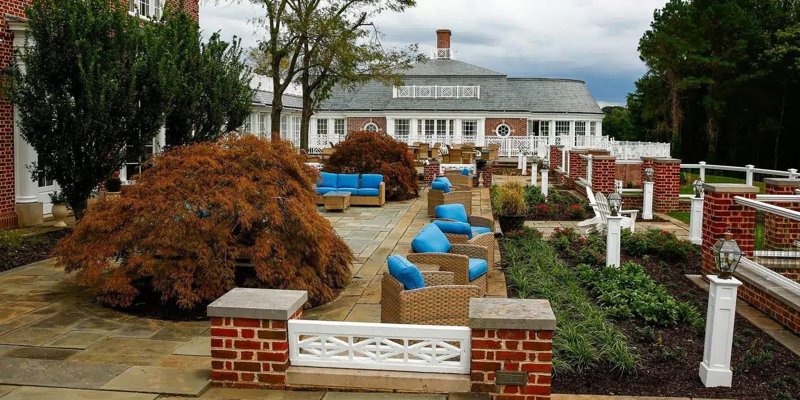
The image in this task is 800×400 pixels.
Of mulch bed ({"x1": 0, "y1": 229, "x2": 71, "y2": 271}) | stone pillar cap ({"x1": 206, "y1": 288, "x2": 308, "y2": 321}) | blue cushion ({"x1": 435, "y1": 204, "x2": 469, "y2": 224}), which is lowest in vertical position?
mulch bed ({"x1": 0, "y1": 229, "x2": 71, "y2": 271})

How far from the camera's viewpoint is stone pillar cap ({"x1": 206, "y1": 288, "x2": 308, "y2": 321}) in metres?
5.16

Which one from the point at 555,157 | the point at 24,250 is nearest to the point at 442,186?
the point at 24,250

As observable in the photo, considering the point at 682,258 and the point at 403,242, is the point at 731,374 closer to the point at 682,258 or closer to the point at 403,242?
the point at 682,258

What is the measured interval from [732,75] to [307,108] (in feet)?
84.3

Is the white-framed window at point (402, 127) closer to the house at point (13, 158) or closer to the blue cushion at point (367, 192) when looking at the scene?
the blue cushion at point (367, 192)

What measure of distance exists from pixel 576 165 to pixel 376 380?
62.1ft

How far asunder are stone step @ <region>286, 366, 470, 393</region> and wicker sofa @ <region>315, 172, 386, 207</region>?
12667 mm

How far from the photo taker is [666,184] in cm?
1814

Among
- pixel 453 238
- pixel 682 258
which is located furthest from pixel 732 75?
pixel 453 238

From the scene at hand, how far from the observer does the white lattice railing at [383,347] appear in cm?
519

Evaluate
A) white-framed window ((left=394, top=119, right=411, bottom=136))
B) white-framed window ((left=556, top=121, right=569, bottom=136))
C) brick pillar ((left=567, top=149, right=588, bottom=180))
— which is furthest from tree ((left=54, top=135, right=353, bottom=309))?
white-framed window ((left=556, top=121, right=569, bottom=136))

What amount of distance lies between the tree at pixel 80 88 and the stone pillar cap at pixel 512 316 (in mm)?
8668

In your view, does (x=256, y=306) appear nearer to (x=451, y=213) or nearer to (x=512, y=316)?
(x=512, y=316)

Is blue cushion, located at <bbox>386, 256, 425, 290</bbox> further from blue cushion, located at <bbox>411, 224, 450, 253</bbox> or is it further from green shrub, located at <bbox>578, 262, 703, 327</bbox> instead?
green shrub, located at <bbox>578, 262, 703, 327</bbox>
